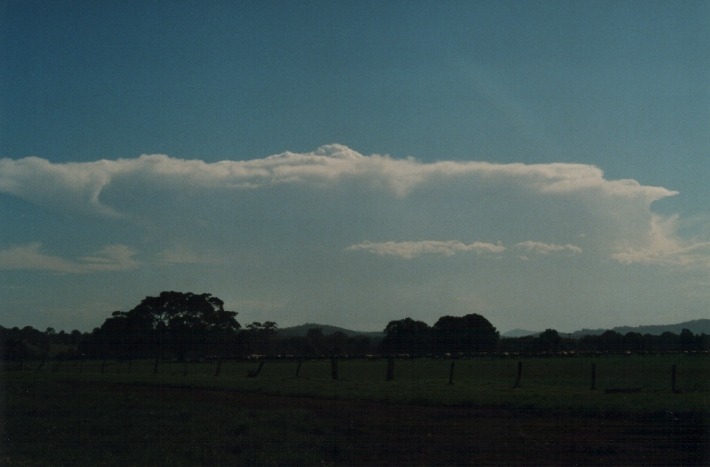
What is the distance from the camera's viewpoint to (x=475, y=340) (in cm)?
8000

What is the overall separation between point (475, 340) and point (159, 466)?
69.4m

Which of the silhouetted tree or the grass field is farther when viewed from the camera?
the silhouetted tree

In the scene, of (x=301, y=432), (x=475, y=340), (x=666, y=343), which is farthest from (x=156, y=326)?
(x=301, y=432)

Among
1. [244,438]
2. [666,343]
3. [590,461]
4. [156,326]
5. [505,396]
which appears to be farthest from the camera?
[156,326]

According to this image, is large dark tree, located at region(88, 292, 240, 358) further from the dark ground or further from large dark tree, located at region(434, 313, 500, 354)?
the dark ground

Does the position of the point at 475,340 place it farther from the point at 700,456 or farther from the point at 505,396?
the point at 700,456

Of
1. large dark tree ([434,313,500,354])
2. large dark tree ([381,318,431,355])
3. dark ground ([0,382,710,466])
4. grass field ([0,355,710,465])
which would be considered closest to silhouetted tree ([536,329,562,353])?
large dark tree ([434,313,500,354])

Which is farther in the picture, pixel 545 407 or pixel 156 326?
pixel 156 326

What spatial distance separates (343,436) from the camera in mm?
17578

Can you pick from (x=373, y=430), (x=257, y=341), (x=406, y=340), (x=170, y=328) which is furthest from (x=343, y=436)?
(x=170, y=328)

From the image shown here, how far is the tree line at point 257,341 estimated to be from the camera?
75062 millimetres

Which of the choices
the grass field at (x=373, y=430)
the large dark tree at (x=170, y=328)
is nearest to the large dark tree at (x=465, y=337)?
the large dark tree at (x=170, y=328)

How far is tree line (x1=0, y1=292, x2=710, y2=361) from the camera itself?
7506cm

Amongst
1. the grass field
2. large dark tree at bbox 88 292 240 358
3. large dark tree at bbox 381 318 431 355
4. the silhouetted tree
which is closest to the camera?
the grass field
